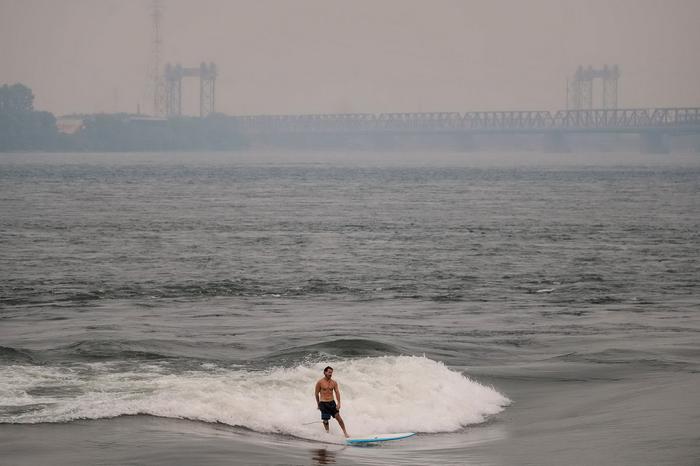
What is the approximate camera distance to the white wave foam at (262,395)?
25.9 m

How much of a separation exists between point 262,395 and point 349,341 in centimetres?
713

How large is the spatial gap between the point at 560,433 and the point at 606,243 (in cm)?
4380

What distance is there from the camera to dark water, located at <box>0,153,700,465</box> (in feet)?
80.0

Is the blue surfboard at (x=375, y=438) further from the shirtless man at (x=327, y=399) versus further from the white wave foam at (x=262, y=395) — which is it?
the white wave foam at (x=262, y=395)

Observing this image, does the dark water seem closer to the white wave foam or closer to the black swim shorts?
the white wave foam

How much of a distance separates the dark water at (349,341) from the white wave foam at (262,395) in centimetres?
7

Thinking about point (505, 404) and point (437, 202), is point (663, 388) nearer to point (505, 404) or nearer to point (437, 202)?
point (505, 404)

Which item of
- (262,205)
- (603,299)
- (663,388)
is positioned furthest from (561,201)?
(663,388)

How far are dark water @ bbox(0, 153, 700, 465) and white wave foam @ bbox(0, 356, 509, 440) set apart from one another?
0.22 feet

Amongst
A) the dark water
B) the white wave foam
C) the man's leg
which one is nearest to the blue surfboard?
the man's leg

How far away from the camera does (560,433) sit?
25156mm

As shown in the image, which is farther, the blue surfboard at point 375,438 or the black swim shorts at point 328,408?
the black swim shorts at point 328,408

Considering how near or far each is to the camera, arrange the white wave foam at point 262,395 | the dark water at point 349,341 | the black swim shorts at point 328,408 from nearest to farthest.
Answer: the dark water at point 349,341, the black swim shorts at point 328,408, the white wave foam at point 262,395

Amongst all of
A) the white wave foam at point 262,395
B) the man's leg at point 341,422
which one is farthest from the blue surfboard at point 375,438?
the white wave foam at point 262,395
